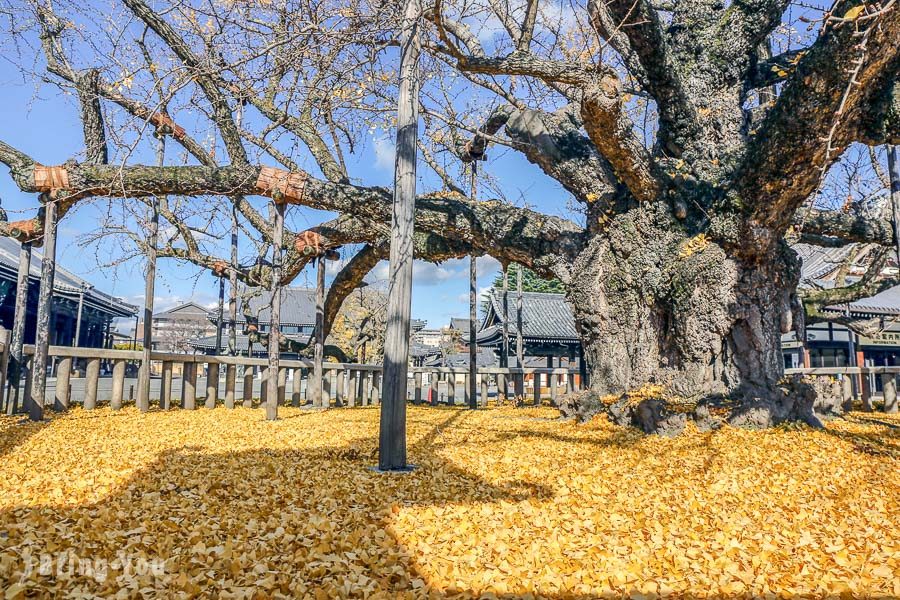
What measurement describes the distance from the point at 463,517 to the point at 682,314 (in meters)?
4.43

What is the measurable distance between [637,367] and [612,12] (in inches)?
165

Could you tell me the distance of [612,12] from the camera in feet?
19.2

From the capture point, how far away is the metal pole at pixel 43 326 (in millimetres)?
5938

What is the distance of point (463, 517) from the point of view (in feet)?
8.94

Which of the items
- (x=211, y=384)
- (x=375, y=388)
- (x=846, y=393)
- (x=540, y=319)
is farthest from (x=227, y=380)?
(x=540, y=319)

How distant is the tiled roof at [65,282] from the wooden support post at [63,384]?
6.81 metres

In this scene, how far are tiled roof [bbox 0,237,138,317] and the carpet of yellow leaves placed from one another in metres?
11.3

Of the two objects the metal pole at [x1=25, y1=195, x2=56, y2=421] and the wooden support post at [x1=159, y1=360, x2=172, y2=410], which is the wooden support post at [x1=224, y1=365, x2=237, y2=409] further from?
the metal pole at [x1=25, y1=195, x2=56, y2=421]

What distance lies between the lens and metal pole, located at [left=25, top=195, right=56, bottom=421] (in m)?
5.94

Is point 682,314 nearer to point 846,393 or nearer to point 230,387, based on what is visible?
point 846,393

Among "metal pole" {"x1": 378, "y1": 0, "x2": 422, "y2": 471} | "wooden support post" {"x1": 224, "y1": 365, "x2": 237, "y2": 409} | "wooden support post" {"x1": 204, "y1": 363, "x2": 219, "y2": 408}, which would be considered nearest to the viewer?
"metal pole" {"x1": 378, "y1": 0, "x2": 422, "y2": 471}

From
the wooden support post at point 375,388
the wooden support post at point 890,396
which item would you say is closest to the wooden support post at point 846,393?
the wooden support post at point 890,396

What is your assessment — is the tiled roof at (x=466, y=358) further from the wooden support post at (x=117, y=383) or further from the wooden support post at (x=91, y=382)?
the wooden support post at (x=91, y=382)

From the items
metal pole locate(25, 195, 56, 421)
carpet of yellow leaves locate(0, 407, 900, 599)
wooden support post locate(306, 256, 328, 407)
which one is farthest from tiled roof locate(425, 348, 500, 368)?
carpet of yellow leaves locate(0, 407, 900, 599)
